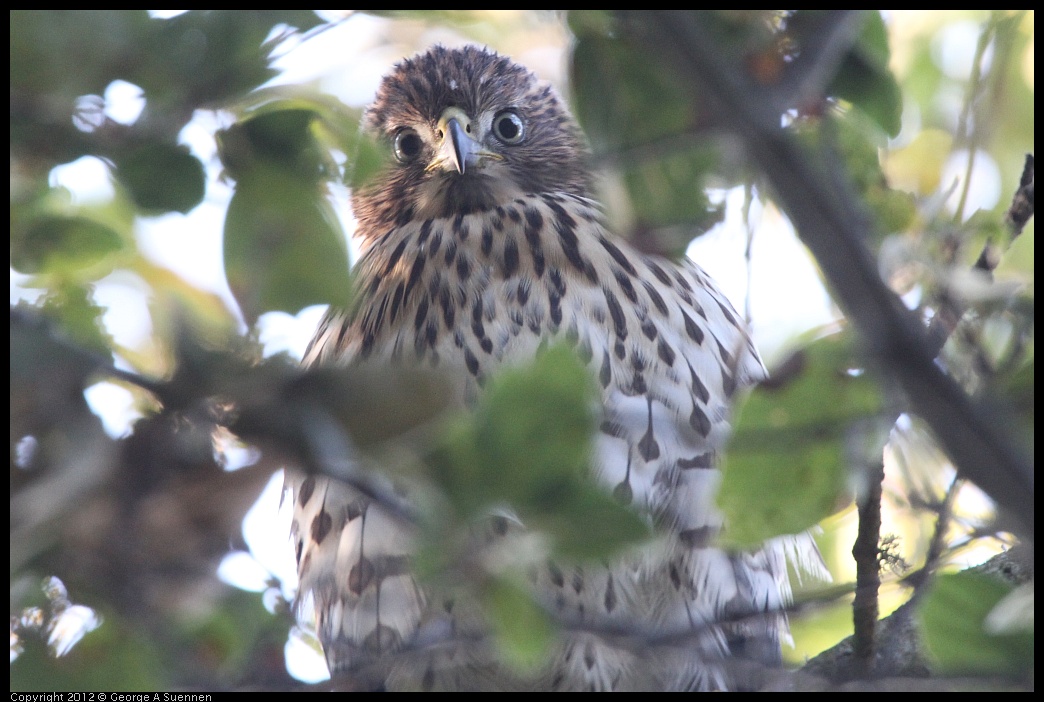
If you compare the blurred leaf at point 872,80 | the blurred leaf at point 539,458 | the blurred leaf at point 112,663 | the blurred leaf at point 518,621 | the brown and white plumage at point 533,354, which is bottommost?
the brown and white plumage at point 533,354

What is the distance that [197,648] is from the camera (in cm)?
148

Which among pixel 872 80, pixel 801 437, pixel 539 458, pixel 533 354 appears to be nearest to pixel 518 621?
pixel 539 458

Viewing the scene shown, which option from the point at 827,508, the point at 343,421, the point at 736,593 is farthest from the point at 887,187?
the point at 736,593

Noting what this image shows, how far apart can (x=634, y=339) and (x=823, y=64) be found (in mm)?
1951

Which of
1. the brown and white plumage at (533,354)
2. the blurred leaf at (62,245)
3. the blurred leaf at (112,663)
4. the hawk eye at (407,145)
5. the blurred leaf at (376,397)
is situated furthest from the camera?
the hawk eye at (407,145)

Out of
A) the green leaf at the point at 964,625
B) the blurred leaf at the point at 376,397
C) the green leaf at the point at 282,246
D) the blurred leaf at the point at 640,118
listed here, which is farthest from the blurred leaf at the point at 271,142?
the green leaf at the point at 964,625

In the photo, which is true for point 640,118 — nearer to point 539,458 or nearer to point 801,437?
point 801,437

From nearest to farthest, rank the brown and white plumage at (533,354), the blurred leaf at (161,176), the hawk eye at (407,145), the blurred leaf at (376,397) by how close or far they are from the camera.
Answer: the blurred leaf at (376,397) < the blurred leaf at (161,176) < the brown and white plumage at (533,354) < the hawk eye at (407,145)

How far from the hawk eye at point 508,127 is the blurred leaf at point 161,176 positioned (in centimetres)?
257

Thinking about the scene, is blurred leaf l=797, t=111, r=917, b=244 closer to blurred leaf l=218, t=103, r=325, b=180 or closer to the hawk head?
blurred leaf l=218, t=103, r=325, b=180

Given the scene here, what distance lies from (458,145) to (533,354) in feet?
3.70

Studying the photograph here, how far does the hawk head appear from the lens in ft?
11.9

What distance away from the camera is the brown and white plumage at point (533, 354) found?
2.89m

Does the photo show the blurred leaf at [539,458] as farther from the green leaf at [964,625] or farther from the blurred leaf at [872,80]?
the blurred leaf at [872,80]
